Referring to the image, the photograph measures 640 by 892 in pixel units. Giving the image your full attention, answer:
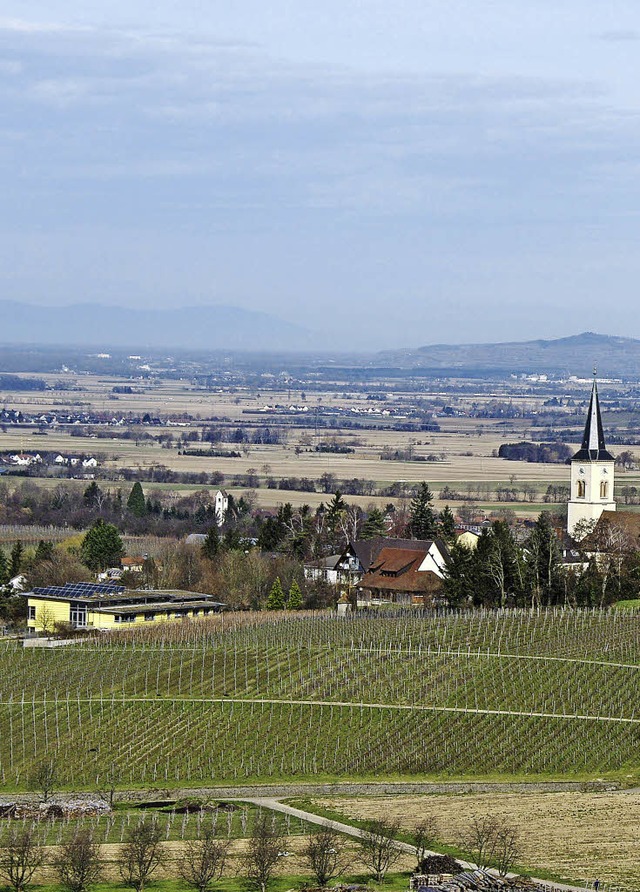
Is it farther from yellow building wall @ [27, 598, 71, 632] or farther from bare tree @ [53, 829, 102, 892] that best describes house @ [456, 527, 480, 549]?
bare tree @ [53, 829, 102, 892]

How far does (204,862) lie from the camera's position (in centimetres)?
3300

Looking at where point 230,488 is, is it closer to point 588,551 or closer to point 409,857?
point 588,551

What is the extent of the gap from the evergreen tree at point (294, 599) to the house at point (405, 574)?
2727 mm

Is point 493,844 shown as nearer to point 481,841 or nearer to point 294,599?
point 481,841

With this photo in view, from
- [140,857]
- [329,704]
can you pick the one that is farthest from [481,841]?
[329,704]

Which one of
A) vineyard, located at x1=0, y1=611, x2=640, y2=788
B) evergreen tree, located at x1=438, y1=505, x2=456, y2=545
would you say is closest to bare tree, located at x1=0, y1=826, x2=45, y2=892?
vineyard, located at x1=0, y1=611, x2=640, y2=788

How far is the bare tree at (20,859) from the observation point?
108 ft

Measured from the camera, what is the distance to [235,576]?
7238 centimetres

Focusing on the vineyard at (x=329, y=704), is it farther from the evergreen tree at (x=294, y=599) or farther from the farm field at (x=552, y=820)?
the evergreen tree at (x=294, y=599)

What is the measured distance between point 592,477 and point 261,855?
52.3 metres

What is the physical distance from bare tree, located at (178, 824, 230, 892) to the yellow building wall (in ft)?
94.0

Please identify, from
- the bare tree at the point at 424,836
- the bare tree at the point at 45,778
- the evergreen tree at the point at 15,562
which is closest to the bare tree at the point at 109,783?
the bare tree at the point at 45,778

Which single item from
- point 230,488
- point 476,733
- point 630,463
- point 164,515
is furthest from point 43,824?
point 630,463

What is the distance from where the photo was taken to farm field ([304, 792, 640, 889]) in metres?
34.2
